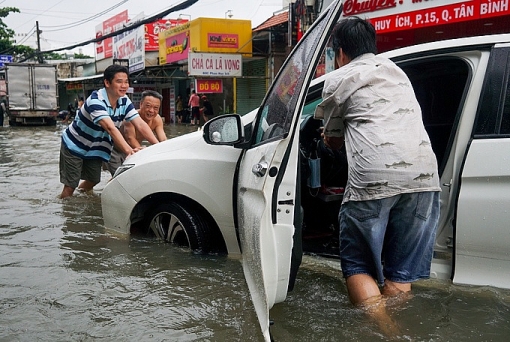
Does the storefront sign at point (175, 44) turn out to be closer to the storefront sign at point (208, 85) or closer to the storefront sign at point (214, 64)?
the storefront sign at point (208, 85)

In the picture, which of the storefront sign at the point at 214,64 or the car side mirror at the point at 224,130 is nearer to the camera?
the car side mirror at the point at 224,130

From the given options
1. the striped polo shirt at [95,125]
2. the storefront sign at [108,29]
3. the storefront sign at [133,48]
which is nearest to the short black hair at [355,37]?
the striped polo shirt at [95,125]

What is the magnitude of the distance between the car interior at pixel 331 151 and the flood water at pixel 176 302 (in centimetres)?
30

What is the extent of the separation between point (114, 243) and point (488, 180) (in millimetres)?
2960

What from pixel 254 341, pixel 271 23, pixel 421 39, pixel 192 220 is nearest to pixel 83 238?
pixel 192 220

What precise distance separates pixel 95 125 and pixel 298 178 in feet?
12.7

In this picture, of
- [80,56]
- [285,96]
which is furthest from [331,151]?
[80,56]

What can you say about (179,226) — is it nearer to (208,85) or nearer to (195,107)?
(208,85)

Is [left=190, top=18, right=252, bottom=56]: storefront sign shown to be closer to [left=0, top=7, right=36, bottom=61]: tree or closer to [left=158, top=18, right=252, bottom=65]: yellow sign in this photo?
[left=158, top=18, right=252, bottom=65]: yellow sign

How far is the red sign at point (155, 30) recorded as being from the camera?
98.9ft

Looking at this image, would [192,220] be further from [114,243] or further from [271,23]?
A: [271,23]

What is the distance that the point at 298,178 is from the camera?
105 inches

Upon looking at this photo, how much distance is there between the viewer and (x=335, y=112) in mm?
2695

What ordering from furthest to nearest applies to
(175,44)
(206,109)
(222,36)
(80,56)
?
(80,56)
(175,44)
(206,109)
(222,36)
